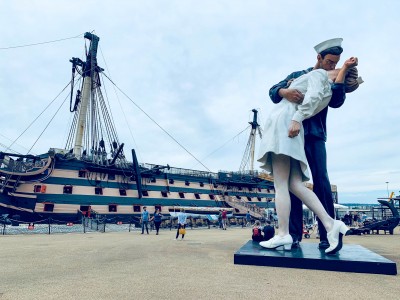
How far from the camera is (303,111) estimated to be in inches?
209

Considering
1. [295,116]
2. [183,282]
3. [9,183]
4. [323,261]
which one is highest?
[295,116]

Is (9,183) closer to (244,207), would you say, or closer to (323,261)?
(323,261)

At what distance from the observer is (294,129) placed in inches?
206

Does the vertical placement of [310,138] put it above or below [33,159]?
below

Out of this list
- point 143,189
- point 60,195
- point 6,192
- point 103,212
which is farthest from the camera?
point 143,189

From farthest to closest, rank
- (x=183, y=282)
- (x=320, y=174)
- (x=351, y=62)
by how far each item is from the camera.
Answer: (x=320, y=174), (x=351, y=62), (x=183, y=282)

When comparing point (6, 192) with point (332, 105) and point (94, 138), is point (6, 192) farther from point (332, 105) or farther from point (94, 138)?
point (332, 105)

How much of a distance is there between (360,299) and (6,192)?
81.6 ft

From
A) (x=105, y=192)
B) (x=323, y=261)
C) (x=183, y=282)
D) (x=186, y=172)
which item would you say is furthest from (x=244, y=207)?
(x=183, y=282)

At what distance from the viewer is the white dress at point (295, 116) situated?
529cm

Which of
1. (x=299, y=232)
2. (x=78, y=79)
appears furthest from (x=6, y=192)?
(x=299, y=232)

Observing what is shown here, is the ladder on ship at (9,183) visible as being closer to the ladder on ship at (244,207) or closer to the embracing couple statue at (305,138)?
the embracing couple statue at (305,138)

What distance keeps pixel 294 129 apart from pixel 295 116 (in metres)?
0.26

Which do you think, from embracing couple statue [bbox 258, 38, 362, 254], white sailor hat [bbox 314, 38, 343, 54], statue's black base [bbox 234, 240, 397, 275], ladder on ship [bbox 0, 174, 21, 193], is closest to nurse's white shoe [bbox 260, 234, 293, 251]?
embracing couple statue [bbox 258, 38, 362, 254]
